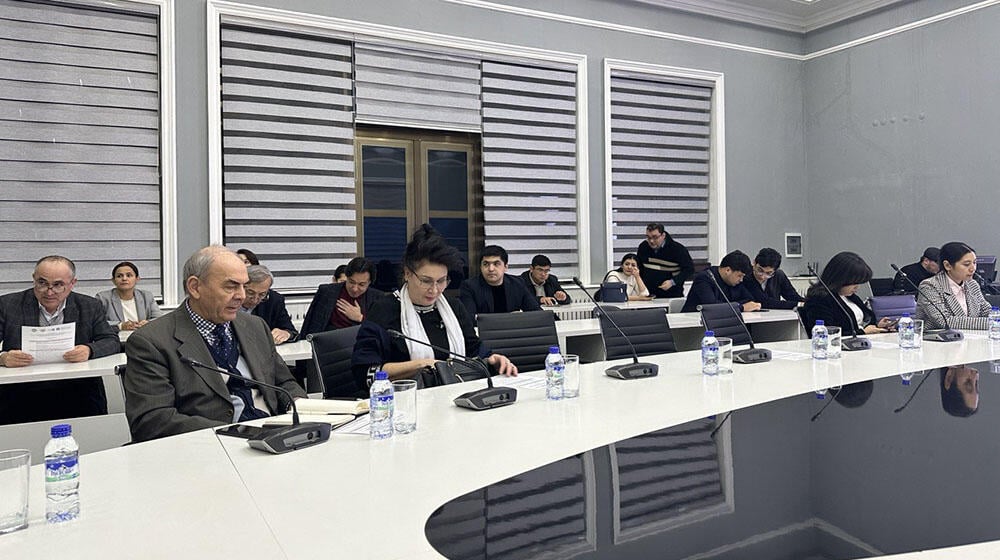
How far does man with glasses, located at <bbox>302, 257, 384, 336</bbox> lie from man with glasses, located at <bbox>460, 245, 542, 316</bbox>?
0.67 metres

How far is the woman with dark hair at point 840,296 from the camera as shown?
4.05m

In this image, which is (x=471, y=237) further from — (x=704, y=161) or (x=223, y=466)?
(x=223, y=466)

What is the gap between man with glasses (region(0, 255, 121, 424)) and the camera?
11.2 feet

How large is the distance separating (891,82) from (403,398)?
7274 mm

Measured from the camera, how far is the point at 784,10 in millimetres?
7801

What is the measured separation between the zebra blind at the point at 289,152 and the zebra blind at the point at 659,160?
275cm

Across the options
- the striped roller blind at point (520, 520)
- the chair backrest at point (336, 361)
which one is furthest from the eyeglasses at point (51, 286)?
the striped roller blind at point (520, 520)

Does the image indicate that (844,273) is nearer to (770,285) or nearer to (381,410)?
(770,285)

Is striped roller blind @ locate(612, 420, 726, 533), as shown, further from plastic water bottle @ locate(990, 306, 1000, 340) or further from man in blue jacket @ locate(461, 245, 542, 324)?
man in blue jacket @ locate(461, 245, 542, 324)

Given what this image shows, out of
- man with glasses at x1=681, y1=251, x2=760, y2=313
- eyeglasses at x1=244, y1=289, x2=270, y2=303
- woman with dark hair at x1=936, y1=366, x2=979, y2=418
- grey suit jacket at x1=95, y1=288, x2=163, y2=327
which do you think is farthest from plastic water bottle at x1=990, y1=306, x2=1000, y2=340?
grey suit jacket at x1=95, y1=288, x2=163, y2=327

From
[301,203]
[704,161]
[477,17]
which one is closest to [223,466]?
[301,203]

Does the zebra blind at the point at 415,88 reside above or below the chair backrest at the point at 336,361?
above

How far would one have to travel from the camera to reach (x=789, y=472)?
5.64ft

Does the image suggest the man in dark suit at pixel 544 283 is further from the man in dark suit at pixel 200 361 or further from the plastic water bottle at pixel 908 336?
the man in dark suit at pixel 200 361
